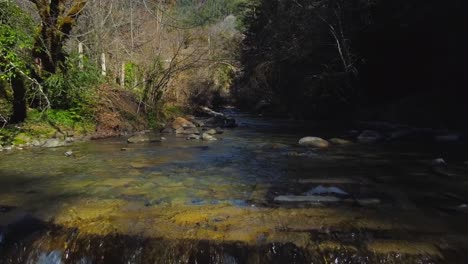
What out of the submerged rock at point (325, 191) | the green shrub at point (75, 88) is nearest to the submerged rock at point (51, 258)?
the submerged rock at point (325, 191)

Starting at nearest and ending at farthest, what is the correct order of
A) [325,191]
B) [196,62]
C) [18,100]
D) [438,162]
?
[325,191] < [438,162] < [18,100] < [196,62]

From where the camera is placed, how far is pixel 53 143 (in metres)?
13.3

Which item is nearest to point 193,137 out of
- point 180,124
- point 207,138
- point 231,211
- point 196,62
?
point 207,138

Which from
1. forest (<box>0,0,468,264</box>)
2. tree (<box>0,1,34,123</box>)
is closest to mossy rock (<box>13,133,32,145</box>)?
forest (<box>0,0,468,264</box>)

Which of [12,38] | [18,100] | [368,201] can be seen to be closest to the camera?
[368,201]

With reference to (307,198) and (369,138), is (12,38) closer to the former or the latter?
(307,198)

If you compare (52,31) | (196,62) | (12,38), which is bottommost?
(196,62)

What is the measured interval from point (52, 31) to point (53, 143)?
368 centimetres

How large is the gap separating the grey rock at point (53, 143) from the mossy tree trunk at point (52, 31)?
231 centimetres

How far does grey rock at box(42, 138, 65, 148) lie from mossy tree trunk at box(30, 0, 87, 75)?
2306 mm

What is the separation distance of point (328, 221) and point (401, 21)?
576 inches

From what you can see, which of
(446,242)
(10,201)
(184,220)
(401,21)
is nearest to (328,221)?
(446,242)

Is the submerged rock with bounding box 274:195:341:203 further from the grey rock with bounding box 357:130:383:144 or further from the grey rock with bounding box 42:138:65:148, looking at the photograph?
the grey rock with bounding box 42:138:65:148

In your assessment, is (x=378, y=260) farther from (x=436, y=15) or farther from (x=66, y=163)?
(x=436, y=15)
